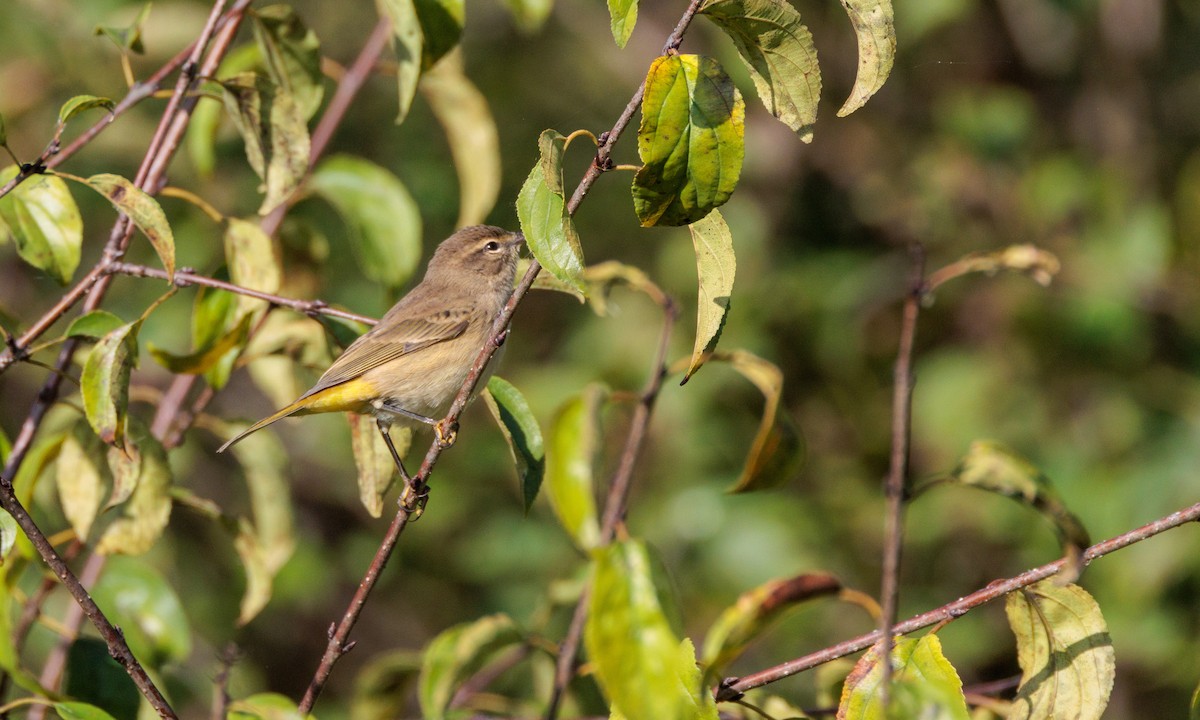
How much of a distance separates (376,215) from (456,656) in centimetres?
142

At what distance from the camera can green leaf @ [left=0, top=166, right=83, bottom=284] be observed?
8.82 ft

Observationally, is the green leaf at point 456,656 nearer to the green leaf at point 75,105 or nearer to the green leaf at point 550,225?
the green leaf at point 550,225

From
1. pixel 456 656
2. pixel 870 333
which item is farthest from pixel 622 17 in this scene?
pixel 870 333

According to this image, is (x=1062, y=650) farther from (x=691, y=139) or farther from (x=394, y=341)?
(x=394, y=341)

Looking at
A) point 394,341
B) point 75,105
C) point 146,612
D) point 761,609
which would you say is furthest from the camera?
point 394,341

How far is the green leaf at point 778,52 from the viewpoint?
2152 mm

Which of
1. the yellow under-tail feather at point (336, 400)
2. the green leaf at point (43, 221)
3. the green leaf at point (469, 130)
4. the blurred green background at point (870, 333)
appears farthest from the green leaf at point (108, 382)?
the blurred green background at point (870, 333)

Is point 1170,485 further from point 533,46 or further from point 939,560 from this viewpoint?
point 533,46

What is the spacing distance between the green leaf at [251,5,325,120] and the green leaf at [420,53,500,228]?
689mm

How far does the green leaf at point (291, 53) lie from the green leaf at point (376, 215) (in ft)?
2.00

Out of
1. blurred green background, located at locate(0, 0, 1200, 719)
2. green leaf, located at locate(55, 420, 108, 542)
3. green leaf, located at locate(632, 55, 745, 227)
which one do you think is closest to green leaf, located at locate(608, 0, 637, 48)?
green leaf, located at locate(632, 55, 745, 227)

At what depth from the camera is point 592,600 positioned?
1.88 meters

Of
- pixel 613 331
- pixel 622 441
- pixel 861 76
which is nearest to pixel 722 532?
pixel 622 441

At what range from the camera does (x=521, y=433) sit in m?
2.92
